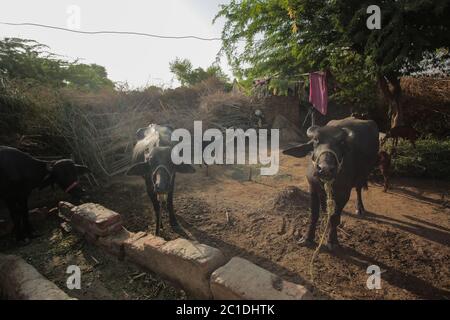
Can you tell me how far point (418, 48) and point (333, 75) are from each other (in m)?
3.12

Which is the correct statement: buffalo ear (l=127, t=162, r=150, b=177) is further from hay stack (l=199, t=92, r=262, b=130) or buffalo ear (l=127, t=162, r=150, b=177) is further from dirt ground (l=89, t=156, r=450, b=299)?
hay stack (l=199, t=92, r=262, b=130)

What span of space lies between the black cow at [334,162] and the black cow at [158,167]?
74.3 inches

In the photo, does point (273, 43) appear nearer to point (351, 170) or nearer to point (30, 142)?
point (351, 170)

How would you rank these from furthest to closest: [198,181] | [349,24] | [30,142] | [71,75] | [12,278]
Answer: [71,75], [198,181], [30,142], [349,24], [12,278]

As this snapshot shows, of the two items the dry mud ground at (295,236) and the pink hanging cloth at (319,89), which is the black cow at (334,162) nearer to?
the dry mud ground at (295,236)

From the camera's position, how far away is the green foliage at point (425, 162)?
6.64m

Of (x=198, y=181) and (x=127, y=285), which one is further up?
(x=198, y=181)

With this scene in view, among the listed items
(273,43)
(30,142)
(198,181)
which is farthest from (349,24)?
(30,142)

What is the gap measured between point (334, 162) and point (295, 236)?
64.8 inches

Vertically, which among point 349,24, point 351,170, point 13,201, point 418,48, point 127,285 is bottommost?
point 127,285

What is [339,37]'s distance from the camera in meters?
5.75

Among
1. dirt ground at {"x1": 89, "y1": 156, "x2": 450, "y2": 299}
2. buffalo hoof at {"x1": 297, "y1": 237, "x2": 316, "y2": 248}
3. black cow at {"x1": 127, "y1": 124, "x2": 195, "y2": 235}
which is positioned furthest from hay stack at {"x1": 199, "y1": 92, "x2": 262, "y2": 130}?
Result: buffalo hoof at {"x1": 297, "y1": 237, "x2": 316, "y2": 248}

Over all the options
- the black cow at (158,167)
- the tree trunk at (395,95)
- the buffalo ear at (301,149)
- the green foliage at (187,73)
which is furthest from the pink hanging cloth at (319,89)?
the green foliage at (187,73)
